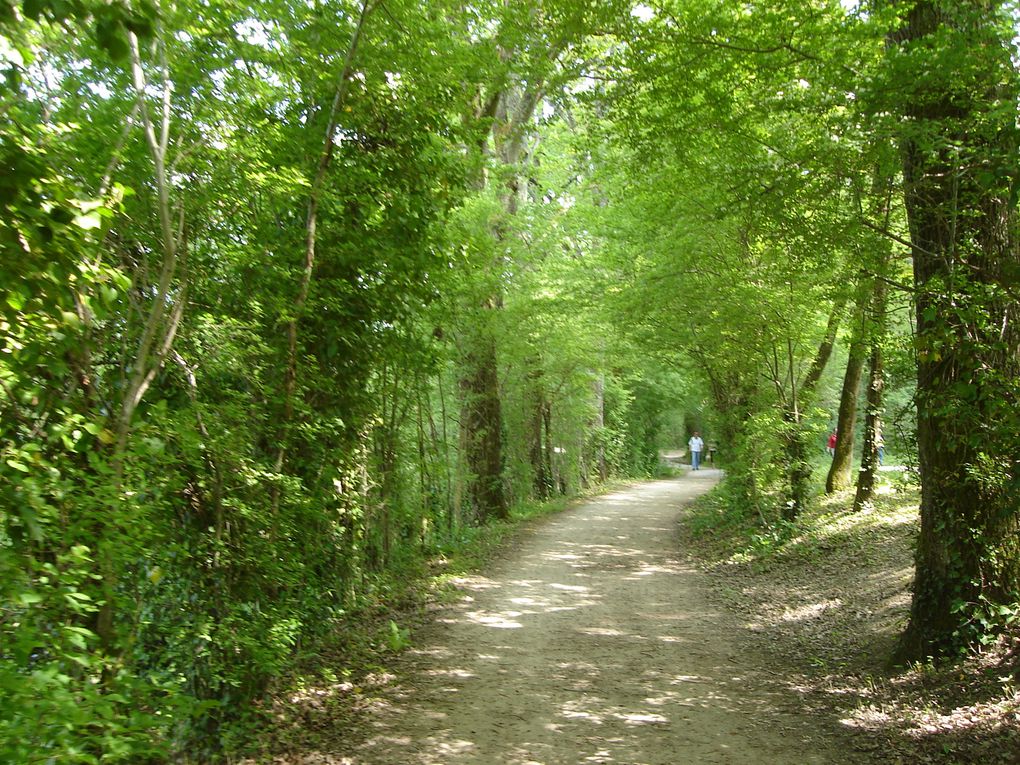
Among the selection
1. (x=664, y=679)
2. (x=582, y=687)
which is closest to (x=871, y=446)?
(x=664, y=679)

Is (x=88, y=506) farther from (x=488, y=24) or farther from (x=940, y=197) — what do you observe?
(x=488, y=24)

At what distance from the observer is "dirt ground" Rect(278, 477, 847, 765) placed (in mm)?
5016

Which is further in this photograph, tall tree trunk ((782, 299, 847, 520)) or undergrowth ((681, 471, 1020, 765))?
tall tree trunk ((782, 299, 847, 520))

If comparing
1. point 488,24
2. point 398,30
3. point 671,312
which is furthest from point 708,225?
point 398,30

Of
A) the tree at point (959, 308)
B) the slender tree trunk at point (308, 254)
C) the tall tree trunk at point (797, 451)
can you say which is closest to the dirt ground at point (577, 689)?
the tree at point (959, 308)

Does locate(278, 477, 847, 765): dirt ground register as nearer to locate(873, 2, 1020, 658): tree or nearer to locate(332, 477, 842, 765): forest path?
locate(332, 477, 842, 765): forest path

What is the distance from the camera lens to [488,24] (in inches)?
336

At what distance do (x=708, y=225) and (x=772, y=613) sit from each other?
5.20m

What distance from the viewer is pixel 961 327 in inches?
210

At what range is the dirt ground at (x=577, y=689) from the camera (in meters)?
5.02

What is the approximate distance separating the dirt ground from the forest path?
2cm

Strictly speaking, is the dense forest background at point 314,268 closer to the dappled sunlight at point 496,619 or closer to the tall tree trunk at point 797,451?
the dappled sunlight at point 496,619

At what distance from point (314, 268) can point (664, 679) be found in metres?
4.60

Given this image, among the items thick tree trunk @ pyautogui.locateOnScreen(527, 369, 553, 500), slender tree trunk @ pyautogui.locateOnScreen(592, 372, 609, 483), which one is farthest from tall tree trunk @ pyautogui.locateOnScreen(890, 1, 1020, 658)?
slender tree trunk @ pyautogui.locateOnScreen(592, 372, 609, 483)
